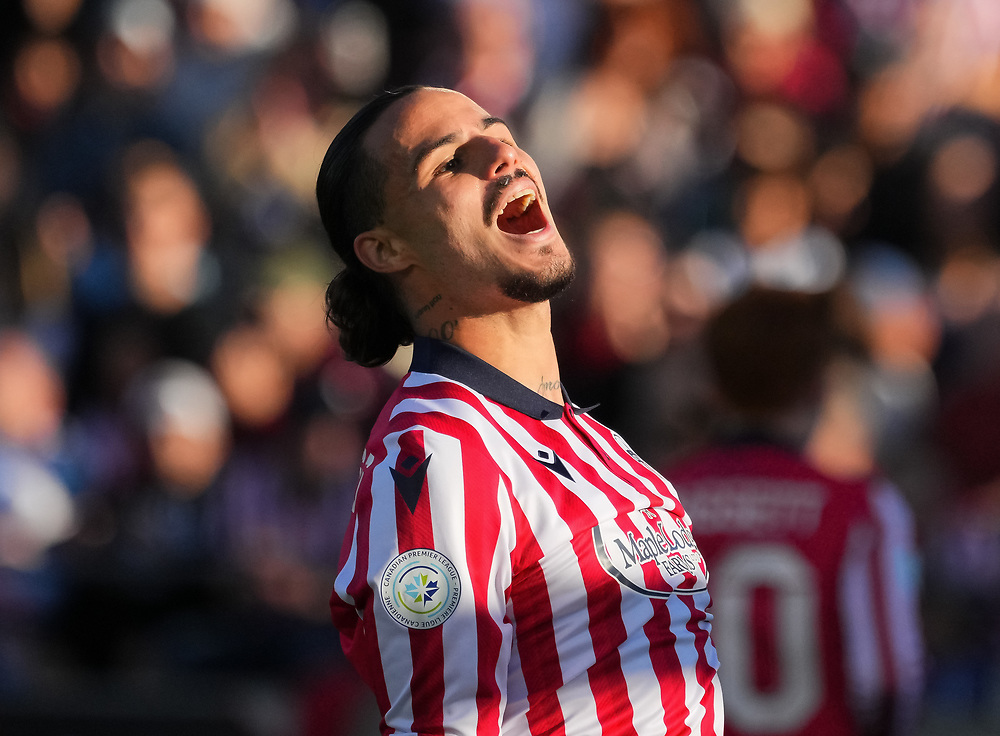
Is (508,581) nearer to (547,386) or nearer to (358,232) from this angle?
(547,386)

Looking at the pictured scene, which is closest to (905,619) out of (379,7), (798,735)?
(798,735)

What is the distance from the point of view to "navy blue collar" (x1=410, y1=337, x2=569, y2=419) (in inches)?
81.9

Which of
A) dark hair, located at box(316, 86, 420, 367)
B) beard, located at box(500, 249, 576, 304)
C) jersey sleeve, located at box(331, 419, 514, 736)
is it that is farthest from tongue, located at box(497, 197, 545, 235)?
jersey sleeve, located at box(331, 419, 514, 736)

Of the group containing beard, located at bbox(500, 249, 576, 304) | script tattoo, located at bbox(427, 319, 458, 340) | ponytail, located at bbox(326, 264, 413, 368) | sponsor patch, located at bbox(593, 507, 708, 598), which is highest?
ponytail, located at bbox(326, 264, 413, 368)

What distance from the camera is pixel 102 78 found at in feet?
23.7

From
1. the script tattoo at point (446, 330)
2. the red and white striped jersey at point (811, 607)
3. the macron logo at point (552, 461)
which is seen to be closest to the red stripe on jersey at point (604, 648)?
the macron logo at point (552, 461)

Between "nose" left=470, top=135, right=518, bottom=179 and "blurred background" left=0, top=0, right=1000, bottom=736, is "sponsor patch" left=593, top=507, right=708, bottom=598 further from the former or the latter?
"blurred background" left=0, top=0, right=1000, bottom=736

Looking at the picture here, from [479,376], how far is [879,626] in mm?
1302

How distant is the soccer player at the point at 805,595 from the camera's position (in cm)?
273

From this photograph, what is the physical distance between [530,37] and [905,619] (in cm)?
500

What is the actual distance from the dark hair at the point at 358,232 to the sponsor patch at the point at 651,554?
63cm

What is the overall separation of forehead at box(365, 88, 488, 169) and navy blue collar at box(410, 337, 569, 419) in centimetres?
38

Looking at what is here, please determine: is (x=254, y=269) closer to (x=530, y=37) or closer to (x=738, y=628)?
(x=530, y=37)

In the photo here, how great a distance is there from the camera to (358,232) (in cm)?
231
